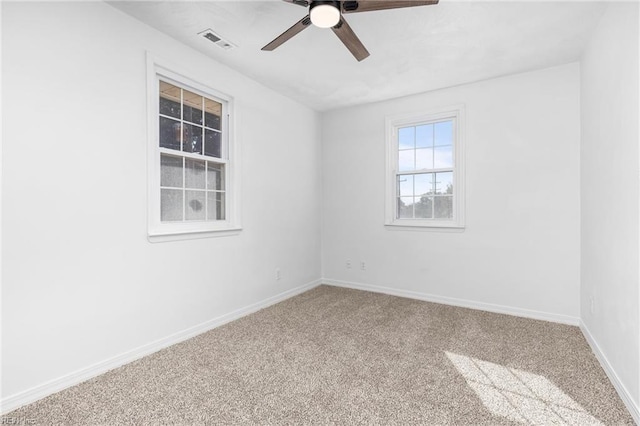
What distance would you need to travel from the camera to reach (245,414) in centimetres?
178

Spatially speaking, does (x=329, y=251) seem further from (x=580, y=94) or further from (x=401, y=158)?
(x=580, y=94)

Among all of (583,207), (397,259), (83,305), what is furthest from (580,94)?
(83,305)

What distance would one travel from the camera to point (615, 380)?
201 centimetres

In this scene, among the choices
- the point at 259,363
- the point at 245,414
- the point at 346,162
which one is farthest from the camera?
the point at 346,162

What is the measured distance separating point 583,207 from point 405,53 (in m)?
2.17

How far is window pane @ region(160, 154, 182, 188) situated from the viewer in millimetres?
2742

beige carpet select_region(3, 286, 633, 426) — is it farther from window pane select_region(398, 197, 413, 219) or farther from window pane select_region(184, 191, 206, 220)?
window pane select_region(398, 197, 413, 219)

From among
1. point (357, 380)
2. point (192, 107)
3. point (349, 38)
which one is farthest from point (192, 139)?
point (357, 380)

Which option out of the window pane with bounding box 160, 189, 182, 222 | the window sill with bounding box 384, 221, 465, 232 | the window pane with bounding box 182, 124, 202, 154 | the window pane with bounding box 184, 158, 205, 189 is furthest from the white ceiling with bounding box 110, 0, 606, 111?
the window sill with bounding box 384, 221, 465, 232

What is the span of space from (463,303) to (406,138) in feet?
7.01

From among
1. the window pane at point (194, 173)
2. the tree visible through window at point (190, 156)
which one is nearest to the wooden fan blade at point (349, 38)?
the tree visible through window at point (190, 156)

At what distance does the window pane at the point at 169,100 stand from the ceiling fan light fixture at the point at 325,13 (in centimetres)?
155

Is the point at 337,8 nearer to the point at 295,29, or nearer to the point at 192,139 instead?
the point at 295,29

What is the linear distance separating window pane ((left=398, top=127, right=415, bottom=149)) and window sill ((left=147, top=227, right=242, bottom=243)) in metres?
2.35
